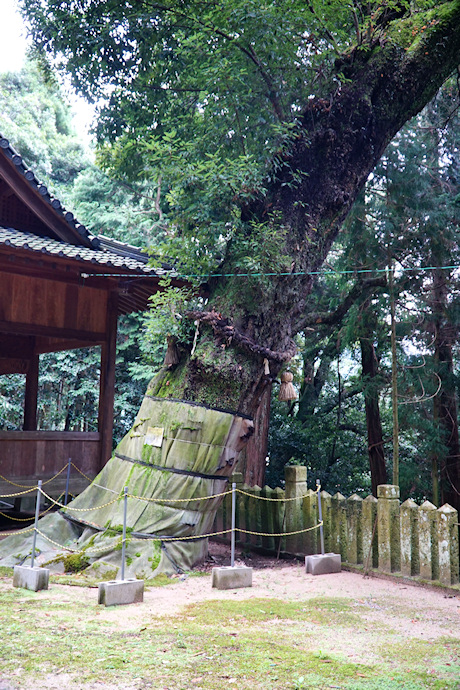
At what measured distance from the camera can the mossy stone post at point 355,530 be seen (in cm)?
805

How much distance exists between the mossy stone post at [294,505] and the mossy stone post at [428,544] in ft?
6.62

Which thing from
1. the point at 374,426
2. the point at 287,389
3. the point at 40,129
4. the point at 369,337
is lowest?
the point at 374,426

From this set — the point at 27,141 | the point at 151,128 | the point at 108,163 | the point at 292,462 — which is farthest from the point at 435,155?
the point at 27,141

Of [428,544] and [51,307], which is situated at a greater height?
[51,307]

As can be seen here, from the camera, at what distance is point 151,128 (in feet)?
41.7

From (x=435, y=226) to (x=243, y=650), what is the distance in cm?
1018

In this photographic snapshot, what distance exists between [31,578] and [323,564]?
365cm

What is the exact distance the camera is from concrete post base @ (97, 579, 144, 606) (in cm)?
593

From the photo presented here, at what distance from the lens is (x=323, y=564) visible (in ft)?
26.1

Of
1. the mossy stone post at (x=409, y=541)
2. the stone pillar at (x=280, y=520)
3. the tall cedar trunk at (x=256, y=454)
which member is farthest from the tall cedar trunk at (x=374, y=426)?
the mossy stone post at (x=409, y=541)

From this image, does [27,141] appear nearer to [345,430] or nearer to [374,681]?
[345,430]

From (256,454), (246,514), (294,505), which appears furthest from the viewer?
(256,454)

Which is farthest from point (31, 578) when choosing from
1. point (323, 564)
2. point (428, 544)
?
point (428, 544)

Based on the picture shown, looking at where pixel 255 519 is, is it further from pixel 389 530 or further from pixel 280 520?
pixel 389 530
